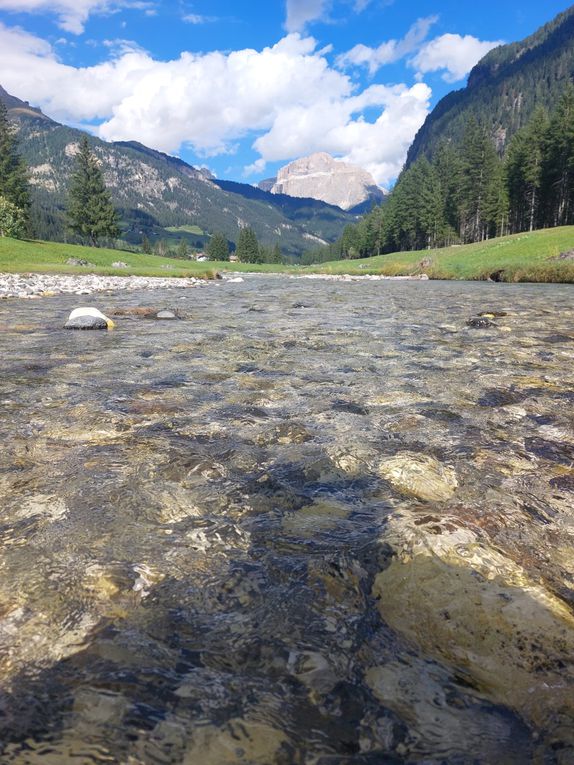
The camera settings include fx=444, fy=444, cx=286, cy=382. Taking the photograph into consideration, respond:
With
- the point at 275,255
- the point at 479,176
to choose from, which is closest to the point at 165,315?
the point at 479,176

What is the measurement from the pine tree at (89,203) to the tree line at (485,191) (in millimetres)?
58974

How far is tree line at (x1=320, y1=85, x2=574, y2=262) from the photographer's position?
219 feet

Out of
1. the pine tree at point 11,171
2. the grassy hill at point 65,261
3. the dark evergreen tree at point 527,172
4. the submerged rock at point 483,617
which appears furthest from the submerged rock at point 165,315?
the dark evergreen tree at point 527,172

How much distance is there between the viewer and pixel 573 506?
3291mm

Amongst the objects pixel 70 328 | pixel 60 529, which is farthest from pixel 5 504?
pixel 70 328

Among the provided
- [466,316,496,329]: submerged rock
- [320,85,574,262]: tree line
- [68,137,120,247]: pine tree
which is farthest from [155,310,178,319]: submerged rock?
[320,85,574,262]: tree line

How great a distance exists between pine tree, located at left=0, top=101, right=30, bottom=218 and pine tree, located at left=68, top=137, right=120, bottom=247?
6532mm

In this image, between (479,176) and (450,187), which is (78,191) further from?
(450,187)

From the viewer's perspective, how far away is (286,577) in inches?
99.7

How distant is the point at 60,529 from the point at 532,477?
11.8 ft

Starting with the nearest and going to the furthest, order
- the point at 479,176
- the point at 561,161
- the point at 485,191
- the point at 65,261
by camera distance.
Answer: the point at 65,261 → the point at 561,161 → the point at 485,191 → the point at 479,176

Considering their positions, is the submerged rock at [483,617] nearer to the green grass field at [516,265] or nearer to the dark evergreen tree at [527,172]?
the green grass field at [516,265]

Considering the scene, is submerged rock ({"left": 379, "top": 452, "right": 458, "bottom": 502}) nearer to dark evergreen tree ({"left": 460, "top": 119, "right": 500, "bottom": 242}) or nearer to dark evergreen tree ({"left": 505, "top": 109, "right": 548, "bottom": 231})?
dark evergreen tree ({"left": 505, "top": 109, "right": 548, "bottom": 231})

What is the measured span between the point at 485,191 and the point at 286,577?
304 feet
